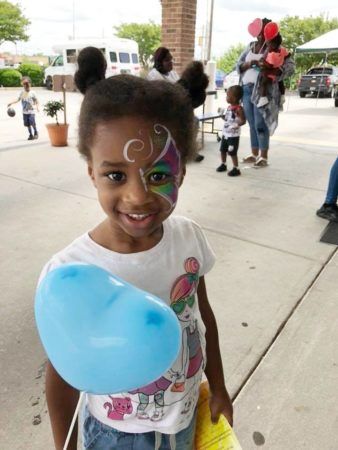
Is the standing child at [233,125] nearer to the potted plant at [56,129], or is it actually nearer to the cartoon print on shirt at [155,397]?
the potted plant at [56,129]

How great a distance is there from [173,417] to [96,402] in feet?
0.63

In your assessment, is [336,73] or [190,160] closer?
[190,160]

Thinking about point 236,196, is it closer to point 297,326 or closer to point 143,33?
point 297,326

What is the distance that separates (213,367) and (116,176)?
652 millimetres

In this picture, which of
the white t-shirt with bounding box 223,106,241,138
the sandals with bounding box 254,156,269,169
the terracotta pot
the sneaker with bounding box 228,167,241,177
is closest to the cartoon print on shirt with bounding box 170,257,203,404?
the sneaker with bounding box 228,167,241,177

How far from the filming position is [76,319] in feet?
2.22

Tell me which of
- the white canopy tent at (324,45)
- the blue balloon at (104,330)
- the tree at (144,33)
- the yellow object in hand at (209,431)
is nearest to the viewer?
the blue balloon at (104,330)

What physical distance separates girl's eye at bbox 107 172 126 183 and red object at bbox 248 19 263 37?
5496mm

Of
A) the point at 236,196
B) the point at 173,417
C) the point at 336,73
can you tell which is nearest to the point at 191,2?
the point at 236,196

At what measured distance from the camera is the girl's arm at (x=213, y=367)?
3.77ft

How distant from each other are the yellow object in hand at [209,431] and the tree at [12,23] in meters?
41.1

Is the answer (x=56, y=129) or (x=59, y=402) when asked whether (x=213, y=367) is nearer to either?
(x=59, y=402)

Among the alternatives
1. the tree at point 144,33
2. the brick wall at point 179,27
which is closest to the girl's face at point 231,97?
the brick wall at point 179,27

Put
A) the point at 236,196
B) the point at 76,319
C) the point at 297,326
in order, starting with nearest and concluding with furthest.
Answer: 1. the point at 76,319
2. the point at 297,326
3. the point at 236,196
